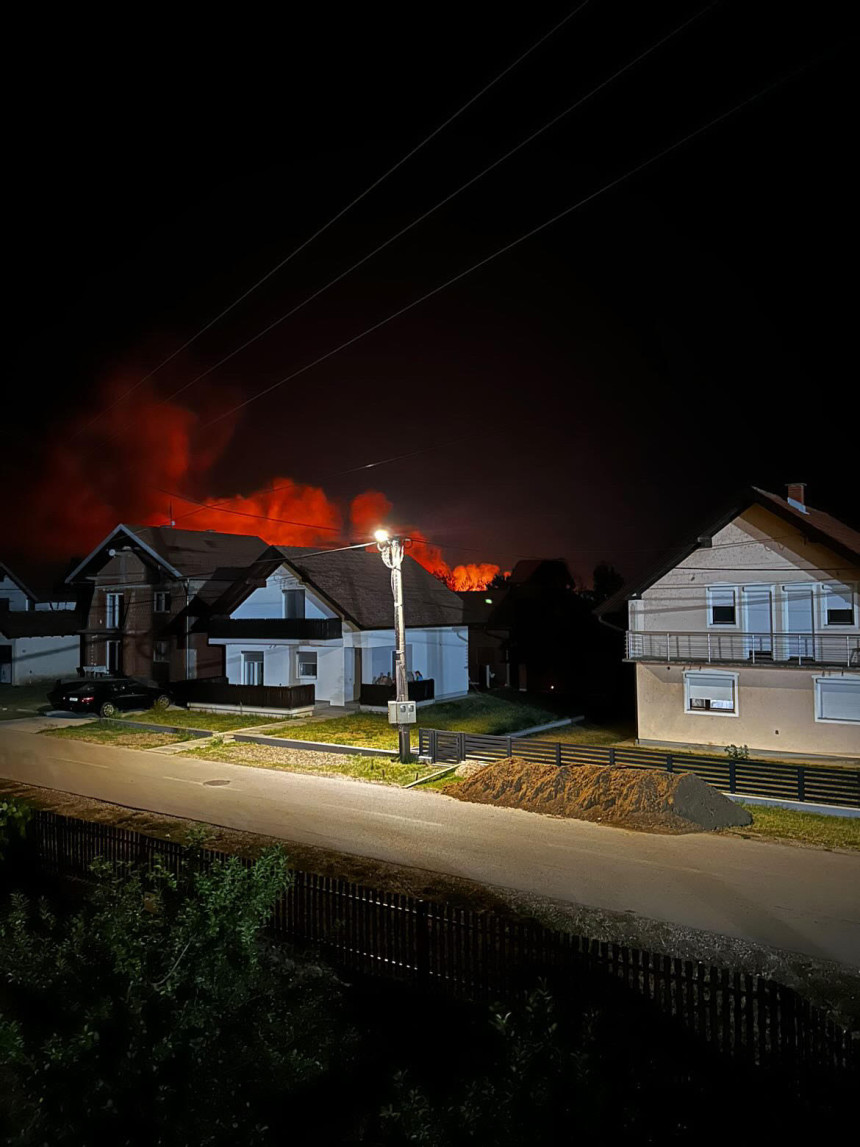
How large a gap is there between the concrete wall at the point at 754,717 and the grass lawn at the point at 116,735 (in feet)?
55.1

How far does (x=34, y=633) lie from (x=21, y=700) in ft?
39.2

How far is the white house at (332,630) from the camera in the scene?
1337 inches

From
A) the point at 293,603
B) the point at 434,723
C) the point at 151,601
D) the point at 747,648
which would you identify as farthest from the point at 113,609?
the point at 747,648

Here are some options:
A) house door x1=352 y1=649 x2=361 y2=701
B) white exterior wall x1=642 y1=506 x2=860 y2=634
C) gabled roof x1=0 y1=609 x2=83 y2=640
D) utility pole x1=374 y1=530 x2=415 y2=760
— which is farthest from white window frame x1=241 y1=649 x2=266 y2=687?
white exterior wall x1=642 y1=506 x2=860 y2=634

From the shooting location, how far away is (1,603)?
51.8 m

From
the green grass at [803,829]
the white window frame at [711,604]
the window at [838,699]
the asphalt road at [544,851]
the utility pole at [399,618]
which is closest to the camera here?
the asphalt road at [544,851]

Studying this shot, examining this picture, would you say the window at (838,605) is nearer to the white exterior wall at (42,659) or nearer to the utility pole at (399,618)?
the utility pole at (399,618)

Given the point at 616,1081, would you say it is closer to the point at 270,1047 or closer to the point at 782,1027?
the point at 782,1027

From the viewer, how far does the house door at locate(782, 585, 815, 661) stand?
22725mm

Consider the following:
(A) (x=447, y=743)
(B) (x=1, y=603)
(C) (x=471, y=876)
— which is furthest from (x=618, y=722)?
(B) (x=1, y=603)

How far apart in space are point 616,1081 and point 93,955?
5.01 meters

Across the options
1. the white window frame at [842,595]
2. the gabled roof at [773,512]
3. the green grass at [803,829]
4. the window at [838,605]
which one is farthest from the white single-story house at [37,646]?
the green grass at [803,829]

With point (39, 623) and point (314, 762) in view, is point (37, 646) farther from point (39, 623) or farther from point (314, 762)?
point (314, 762)

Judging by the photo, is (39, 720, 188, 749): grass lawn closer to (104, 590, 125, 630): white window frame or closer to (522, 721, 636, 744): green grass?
(522, 721, 636, 744): green grass
